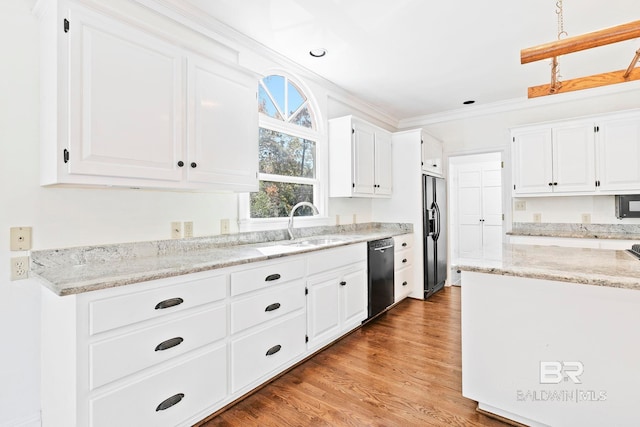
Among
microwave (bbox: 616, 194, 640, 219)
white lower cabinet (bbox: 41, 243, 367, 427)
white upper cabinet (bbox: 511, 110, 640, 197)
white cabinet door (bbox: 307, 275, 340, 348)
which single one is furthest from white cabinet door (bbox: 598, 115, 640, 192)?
white lower cabinet (bbox: 41, 243, 367, 427)

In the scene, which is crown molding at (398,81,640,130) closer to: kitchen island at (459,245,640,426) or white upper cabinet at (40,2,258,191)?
kitchen island at (459,245,640,426)

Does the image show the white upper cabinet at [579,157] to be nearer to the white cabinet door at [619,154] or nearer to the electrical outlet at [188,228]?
the white cabinet door at [619,154]

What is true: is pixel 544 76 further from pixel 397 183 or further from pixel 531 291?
pixel 531 291

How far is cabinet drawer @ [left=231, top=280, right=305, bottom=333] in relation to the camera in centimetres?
193

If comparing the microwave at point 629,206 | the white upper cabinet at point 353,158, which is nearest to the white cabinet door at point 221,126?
the white upper cabinet at point 353,158

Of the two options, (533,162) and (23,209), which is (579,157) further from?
(23,209)

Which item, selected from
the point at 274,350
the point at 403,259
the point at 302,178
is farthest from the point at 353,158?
the point at 274,350

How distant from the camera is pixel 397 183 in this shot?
172 inches

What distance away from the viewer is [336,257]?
2783 millimetres

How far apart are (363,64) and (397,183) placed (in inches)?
67.6

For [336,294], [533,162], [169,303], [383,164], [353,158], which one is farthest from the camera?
[383,164]

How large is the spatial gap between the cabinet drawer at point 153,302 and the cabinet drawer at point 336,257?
2.82ft

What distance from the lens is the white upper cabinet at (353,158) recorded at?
3611mm

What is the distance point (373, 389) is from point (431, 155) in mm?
3298
